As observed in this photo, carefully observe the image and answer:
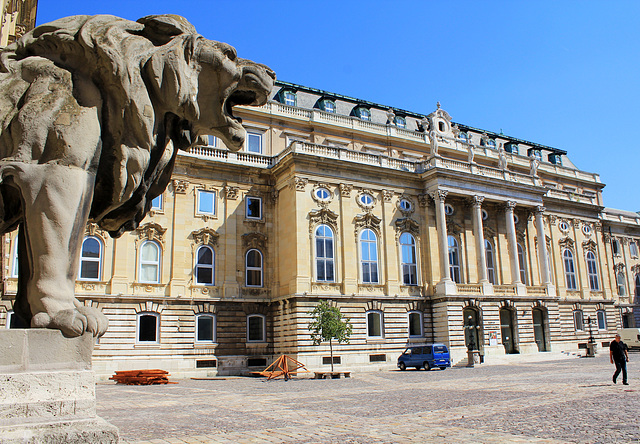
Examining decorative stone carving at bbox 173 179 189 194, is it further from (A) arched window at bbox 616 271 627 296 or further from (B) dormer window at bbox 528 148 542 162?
(A) arched window at bbox 616 271 627 296

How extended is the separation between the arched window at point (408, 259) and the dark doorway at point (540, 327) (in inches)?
415

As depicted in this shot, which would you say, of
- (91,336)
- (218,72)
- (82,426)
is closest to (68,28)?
(218,72)

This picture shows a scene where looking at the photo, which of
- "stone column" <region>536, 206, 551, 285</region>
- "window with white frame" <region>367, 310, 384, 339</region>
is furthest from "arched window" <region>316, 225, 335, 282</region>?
"stone column" <region>536, 206, 551, 285</region>

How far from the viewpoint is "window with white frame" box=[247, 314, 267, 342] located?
32844mm

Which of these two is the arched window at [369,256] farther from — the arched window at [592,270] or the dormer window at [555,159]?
the dormer window at [555,159]

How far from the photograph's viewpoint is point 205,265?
32.4 meters

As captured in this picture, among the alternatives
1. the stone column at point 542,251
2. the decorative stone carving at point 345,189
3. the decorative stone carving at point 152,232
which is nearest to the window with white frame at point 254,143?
the decorative stone carving at point 345,189

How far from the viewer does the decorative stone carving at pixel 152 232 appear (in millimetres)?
30938

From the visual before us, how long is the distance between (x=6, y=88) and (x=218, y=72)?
1548 mm

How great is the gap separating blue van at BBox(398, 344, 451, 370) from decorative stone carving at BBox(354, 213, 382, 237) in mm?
8369

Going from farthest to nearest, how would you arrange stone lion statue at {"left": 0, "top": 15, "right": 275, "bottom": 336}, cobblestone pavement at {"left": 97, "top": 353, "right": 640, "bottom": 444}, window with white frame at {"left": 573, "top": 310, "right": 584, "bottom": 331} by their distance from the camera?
window with white frame at {"left": 573, "top": 310, "right": 584, "bottom": 331}
cobblestone pavement at {"left": 97, "top": 353, "right": 640, "bottom": 444}
stone lion statue at {"left": 0, "top": 15, "right": 275, "bottom": 336}

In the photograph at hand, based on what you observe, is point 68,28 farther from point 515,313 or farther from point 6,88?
point 515,313

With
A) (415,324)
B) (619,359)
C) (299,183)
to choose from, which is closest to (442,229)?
(415,324)

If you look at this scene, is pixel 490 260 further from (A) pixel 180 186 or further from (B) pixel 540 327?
(A) pixel 180 186
